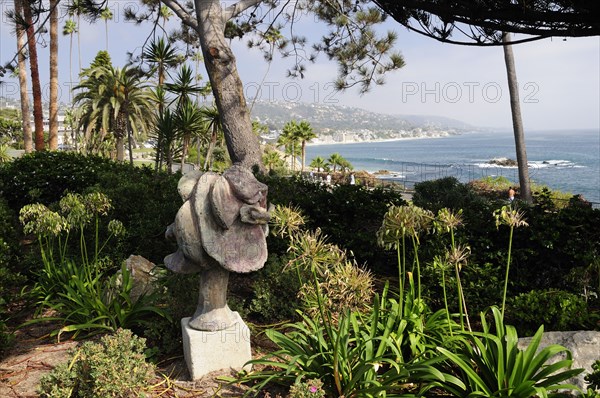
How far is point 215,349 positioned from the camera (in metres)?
3.59

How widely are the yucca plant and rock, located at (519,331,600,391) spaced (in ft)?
0.97

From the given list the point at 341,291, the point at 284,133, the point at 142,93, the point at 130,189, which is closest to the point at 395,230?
the point at 341,291

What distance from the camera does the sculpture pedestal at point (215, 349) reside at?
11.6 ft

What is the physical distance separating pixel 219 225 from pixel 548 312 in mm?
2818

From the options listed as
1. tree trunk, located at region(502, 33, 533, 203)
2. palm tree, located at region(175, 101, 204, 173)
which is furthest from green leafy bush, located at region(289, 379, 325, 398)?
tree trunk, located at region(502, 33, 533, 203)

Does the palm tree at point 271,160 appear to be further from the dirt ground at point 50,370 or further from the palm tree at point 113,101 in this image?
the dirt ground at point 50,370

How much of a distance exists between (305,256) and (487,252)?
2.63m

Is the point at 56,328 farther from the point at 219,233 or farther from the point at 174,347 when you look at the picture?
the point at 219,233

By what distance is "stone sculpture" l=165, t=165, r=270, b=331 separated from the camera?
335 centimetres

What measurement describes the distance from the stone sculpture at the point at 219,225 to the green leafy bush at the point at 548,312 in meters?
2.29

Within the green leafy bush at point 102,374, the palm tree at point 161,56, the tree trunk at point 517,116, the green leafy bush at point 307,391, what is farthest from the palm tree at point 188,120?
the green leafy bush at point 307,391

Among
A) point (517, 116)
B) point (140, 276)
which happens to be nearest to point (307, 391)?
point (140, 276)

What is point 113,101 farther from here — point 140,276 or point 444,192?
point 140,276

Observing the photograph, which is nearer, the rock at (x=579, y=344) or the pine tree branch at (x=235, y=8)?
the rock at (x=579, y=344)
